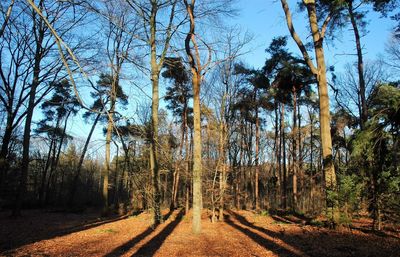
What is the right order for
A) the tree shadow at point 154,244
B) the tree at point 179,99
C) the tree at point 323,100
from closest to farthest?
the tree shadow at point 154,244, the tree at point 323,100, the tree at point 179,99

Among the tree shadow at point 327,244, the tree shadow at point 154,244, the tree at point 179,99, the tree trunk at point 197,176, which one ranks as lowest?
the tree shadow at point 154,244

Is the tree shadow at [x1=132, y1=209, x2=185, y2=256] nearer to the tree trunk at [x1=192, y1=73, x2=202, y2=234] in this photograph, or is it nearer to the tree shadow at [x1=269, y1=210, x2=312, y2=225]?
the tree trunk at [x1=192, y1=73, x2=202, y2=234]

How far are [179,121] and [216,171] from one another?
34.6 feet

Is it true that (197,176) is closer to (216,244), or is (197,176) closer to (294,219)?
(216,244)

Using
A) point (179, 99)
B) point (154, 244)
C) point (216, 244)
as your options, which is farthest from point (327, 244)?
point (179, 99)

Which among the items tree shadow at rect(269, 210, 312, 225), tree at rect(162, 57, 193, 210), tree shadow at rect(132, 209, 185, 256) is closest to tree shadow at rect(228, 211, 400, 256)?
tree shadow at rect(269, 210, 312, 225)

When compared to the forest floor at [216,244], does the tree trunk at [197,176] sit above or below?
above

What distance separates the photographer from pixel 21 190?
1720 cm

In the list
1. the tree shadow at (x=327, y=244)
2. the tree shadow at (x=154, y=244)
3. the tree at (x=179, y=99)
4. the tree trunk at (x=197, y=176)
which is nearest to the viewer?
the tree shadow at (x=327, y=244)

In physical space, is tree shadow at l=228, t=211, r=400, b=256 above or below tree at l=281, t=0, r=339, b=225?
below

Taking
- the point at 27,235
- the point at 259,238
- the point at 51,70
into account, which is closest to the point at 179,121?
the point at 51,70

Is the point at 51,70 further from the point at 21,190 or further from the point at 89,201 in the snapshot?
the point at 89,201

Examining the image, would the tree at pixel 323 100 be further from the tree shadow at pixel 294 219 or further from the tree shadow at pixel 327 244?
the tree shadow at pixel 294 219

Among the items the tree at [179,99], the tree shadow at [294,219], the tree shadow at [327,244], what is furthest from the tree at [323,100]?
the tree at [179,99]
